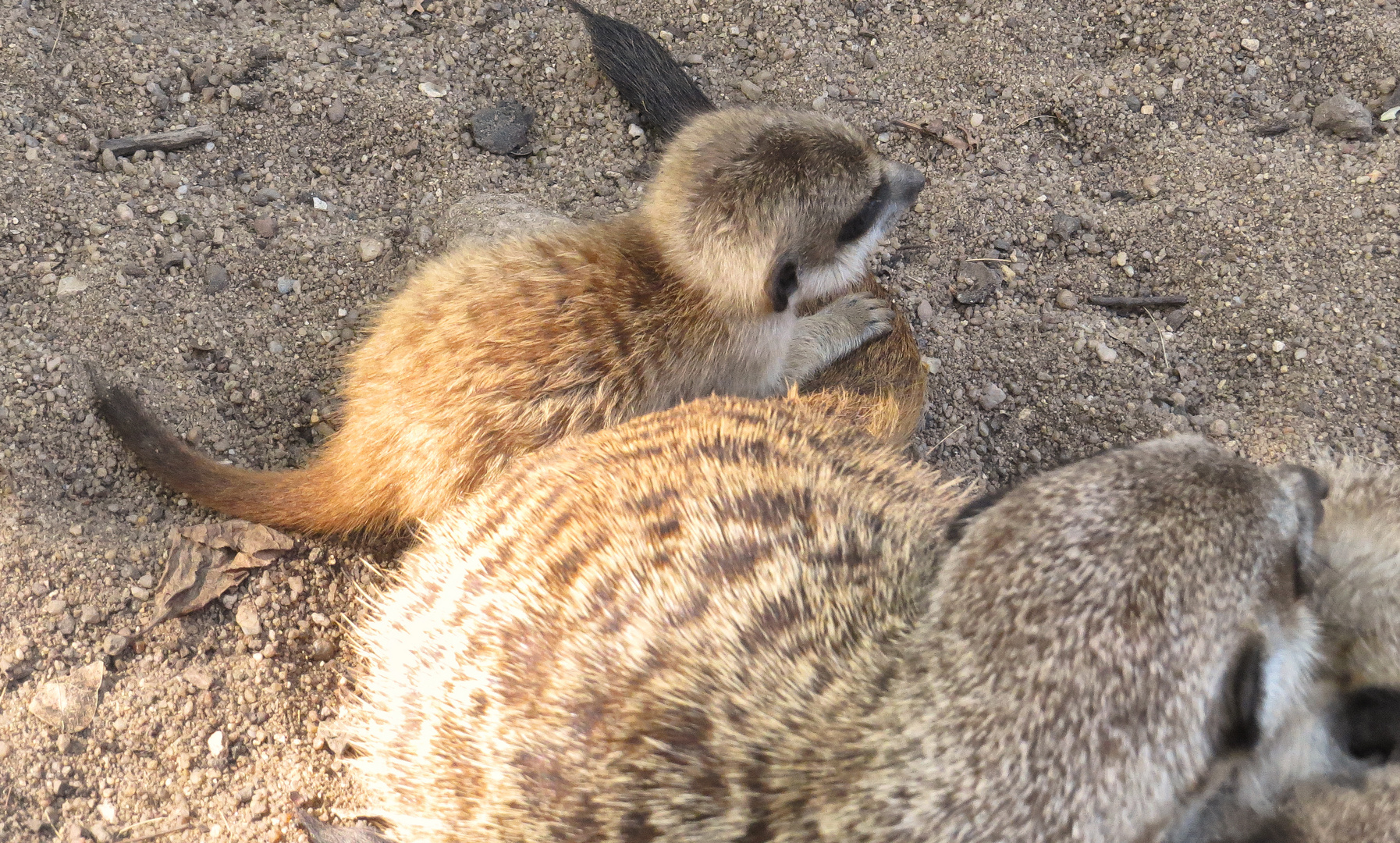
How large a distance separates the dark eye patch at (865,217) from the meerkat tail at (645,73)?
0.68 m

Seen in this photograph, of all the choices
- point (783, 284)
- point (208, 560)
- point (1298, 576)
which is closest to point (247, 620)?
point (208, 560)

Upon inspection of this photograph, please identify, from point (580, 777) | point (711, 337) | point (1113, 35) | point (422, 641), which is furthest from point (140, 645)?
point (1113, 35)

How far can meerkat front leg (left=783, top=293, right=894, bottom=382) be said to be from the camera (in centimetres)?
310

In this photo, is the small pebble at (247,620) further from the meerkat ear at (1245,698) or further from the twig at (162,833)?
the meerkat ear at (1245,698)

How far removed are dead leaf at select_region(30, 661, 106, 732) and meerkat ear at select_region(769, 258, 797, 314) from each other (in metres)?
1.81

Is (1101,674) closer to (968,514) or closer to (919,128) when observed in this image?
(968,514)

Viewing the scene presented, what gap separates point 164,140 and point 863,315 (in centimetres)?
205

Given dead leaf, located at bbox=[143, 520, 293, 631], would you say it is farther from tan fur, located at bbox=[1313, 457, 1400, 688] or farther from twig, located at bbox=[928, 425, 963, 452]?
tan fur, located at bbox=[1313, 457, 1400, 688]

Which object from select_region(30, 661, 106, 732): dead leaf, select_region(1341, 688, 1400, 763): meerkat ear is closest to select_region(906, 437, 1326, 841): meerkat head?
select_region(1341, 688, 1400, 763): meerkat ear

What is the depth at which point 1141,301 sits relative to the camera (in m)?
3.27

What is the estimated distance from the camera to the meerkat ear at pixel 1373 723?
196 centimetres

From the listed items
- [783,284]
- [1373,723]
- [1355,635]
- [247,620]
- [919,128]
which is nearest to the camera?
[1373,723]

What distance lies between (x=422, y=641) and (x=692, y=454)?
0.66 meters

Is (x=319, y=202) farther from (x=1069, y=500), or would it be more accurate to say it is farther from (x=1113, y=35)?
(x=1113, y=35)
